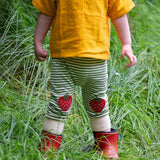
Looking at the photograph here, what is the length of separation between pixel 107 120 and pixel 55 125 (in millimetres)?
307

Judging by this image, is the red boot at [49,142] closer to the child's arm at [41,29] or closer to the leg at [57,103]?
the leg at [57,103]

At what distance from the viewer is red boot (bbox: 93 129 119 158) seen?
1.79m

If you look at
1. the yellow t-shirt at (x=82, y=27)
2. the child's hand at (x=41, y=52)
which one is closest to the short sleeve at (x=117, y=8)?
the yellow t-shirt at (x=82, y=27)

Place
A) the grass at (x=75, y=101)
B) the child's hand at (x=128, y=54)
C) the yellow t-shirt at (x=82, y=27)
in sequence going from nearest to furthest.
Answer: the yellow t-shirt at (x=82, y=27) < the child's hand at (x=128, y=54) < the grass at (x=75, y=101)

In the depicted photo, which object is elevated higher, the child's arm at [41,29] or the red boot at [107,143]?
the child's arm at [41,29]

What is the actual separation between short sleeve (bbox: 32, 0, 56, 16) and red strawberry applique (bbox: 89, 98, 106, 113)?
0.53 metres

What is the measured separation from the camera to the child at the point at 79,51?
1.55 m

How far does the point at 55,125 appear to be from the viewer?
1.70 metres

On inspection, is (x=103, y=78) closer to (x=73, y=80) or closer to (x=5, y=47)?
(x=73, y=80)

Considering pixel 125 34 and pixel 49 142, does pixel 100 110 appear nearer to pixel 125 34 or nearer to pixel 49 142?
pixel 49 142

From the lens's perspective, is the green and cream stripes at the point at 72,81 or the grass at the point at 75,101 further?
the grass at the point at 75,101

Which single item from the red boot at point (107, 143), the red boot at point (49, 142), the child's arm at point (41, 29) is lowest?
the red boot at point (107, 143)

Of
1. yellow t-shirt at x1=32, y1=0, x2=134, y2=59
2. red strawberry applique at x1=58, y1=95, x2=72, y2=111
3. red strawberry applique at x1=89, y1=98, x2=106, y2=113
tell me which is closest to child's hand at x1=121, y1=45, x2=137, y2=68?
yellow t-shirt at x1=32, y1=0, x2=134, y2=59

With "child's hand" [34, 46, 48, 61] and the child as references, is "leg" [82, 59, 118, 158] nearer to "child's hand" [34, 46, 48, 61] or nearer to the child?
the child
